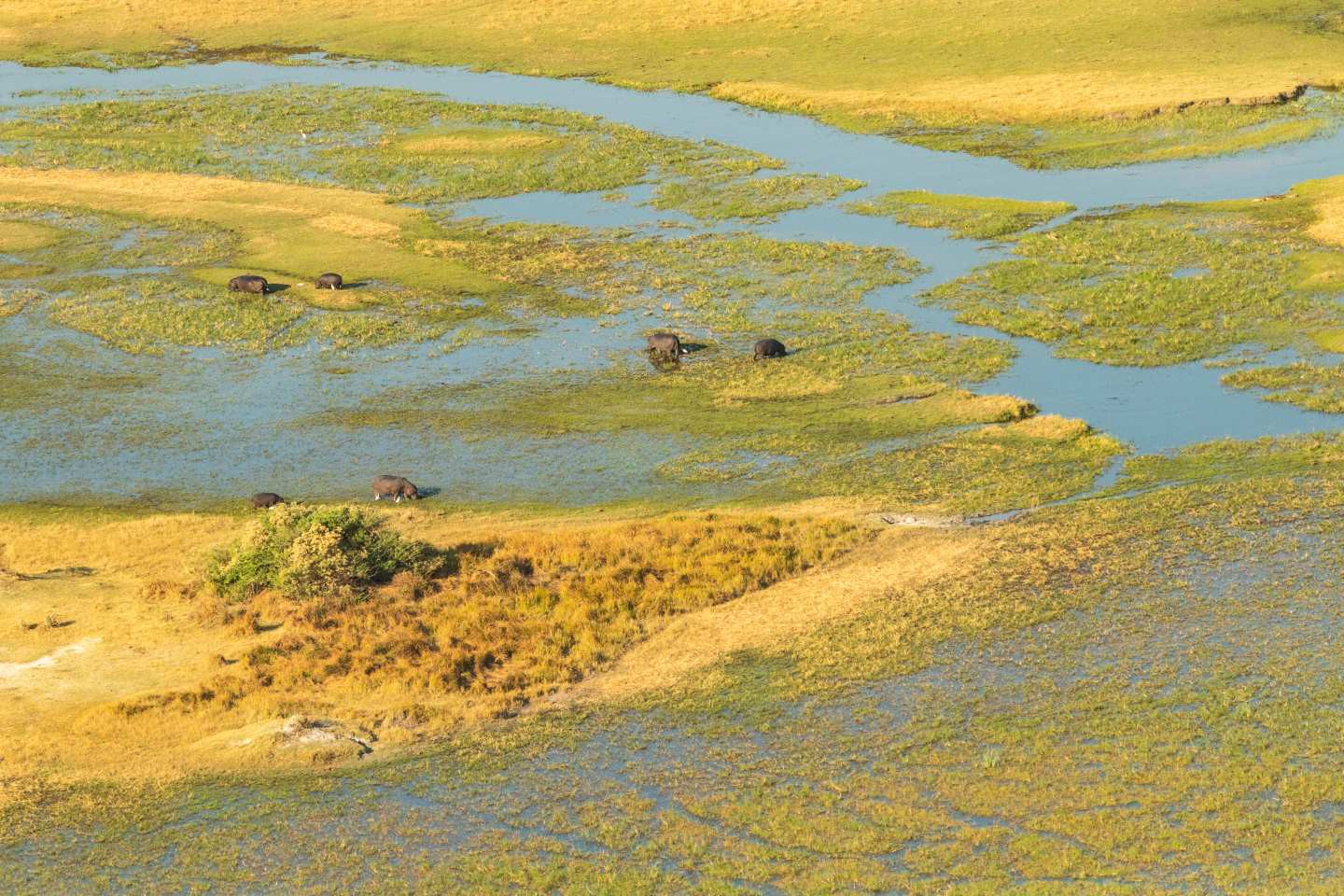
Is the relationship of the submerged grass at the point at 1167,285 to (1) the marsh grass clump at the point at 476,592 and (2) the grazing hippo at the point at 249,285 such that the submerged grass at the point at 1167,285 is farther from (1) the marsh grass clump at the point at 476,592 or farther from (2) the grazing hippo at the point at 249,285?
(2) the grazing hippo at the point at 249,285

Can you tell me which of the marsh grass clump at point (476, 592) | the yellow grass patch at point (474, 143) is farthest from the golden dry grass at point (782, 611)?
the yellow grass patch at point (474, 143)

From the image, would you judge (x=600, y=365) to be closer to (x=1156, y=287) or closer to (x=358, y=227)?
(x=1156, y=287)

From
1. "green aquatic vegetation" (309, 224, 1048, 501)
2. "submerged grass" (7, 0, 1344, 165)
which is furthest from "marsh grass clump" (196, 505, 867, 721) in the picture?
"submerged grass" (7, 0, 1344, 165)

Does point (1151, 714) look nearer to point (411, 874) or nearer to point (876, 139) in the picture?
point (411, 874)

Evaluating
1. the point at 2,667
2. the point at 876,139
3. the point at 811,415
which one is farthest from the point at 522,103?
the point at 2,667

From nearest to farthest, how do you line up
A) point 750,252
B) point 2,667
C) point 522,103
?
point 2,667 → point 750,252 → point 522,103

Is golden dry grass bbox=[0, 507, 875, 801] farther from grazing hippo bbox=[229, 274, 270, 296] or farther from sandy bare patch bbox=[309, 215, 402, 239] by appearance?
sandy bare patch bbox=[309, 215, 402, 239]

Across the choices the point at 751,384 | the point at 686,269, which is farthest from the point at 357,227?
the point at 751,384
